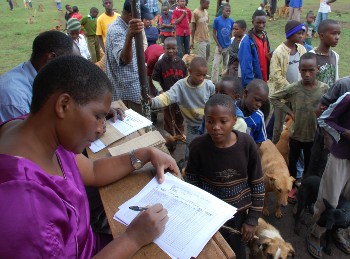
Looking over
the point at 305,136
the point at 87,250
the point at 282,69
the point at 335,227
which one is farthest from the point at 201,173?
the point at 282,69

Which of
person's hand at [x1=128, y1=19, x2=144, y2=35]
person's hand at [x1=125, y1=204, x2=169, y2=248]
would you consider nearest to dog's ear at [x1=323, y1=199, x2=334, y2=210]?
person's hand at [x1=125, y1=204, x2=169, y2=248]

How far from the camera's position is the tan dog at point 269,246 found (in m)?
2.57

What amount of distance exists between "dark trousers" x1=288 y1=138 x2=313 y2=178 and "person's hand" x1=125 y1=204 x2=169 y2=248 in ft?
9.44

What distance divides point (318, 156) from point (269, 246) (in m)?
1.38

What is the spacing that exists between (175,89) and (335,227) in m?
2.26

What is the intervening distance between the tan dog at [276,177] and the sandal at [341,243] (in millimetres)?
557

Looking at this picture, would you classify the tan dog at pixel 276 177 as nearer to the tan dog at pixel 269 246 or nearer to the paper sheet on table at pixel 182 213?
the tan dog at pixel 269 246

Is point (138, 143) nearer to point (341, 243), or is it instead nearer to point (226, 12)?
point (341, 243)

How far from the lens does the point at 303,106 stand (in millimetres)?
3572

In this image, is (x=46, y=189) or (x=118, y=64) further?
(x=118, y=64)

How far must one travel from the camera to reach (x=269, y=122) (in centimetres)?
467

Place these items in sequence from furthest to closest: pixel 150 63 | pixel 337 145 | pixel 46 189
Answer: pixel 150 63 < pixel 337 145 < pixel 46 189

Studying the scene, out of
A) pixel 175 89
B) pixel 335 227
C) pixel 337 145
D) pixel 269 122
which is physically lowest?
pixel 335 227

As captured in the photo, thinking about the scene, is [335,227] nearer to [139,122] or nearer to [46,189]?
[139,122]
